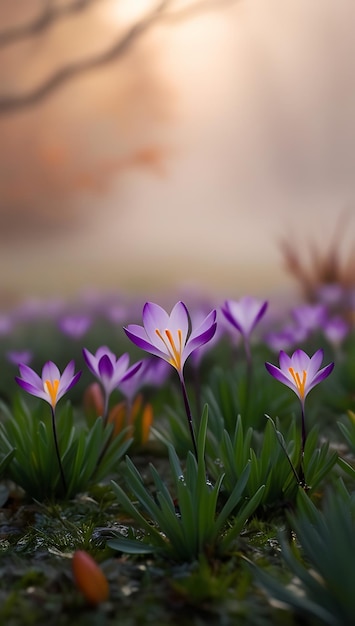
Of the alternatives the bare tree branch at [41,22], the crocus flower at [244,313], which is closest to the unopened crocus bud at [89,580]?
the crocus flower at [244,313]

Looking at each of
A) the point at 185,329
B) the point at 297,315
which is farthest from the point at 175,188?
the point at 185,329

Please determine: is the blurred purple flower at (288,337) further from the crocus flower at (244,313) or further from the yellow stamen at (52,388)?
the yellow stamen at (52,388)

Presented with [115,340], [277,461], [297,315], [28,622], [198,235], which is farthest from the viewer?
[198,235]

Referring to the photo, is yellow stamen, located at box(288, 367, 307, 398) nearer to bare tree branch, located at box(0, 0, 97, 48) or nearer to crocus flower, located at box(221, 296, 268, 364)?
crocus flower, located at box(221, 296, 268, 364)

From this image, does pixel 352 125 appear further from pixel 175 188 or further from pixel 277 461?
pixel 277 461

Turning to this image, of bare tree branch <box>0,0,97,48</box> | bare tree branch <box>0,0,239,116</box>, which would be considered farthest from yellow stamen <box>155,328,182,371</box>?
bare tree branch <box>0,0,97,48</box>

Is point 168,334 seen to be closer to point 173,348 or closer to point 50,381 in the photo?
point 173,348

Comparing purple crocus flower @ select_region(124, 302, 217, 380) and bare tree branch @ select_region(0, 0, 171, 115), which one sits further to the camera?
bare tree branch @ select_region(0, 0, 171, 115)

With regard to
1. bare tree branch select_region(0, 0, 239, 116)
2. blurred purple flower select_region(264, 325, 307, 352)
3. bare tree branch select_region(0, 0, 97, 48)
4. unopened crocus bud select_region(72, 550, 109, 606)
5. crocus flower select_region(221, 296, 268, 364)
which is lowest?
blurred purple flower select_region(264, 325, 307, 352)

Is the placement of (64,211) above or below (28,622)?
above
